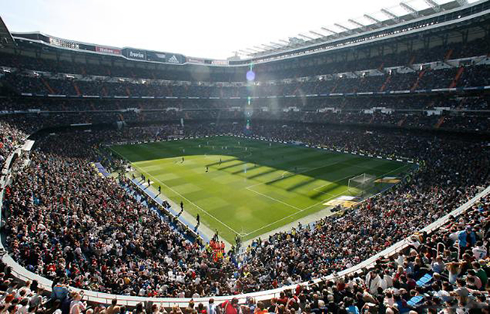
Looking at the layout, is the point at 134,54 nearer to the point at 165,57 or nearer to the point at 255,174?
the point at 165,57

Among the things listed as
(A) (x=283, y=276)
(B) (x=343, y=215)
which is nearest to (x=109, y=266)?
(A) (x=283, y=276)

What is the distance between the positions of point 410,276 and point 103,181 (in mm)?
29147

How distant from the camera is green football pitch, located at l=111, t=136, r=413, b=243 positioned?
27.0 meters

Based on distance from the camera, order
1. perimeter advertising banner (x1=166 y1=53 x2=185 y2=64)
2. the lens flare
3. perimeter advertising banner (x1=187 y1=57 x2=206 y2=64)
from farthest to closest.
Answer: the lens flare
perimeter advertising banner (x1=187 y1=57 x2=206 y2=64)
perimeter advertising banner (x1=166 y1=53 x2=185 y2=64)

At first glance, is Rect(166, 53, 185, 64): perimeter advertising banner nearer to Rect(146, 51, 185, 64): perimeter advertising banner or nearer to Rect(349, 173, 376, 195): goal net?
Rect(146, 51, 185, 64): perimeter advertising banner

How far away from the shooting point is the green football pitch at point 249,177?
88.7ft

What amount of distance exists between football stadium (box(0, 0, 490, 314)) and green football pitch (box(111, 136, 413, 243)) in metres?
0.29

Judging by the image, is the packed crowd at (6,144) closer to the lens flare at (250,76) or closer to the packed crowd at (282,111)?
the packed crowd at (282,111)

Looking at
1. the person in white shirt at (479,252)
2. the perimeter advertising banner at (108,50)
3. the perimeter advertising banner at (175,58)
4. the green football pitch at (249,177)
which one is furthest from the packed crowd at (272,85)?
the person in white shirt at (479,252)

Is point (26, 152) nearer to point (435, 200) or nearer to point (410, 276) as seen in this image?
point (410, 276)

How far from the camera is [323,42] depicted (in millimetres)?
66875

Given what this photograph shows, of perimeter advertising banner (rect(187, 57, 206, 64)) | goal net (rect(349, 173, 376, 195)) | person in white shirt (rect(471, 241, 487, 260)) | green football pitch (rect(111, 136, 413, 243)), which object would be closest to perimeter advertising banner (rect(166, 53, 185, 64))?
perimeter advertising banner (rect(187, 57, 206, 64))

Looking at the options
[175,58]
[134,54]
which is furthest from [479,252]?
[175,58]

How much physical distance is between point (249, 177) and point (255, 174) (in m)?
1.59
